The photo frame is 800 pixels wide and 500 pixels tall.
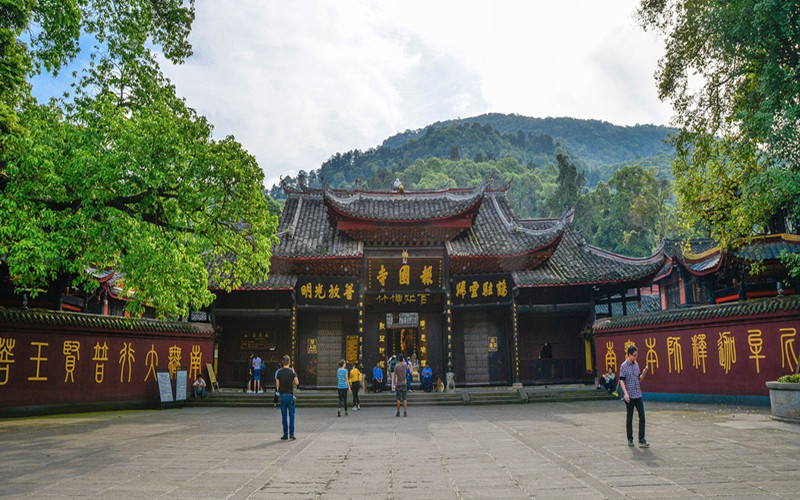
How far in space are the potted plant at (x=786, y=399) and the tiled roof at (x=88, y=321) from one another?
1476 cm

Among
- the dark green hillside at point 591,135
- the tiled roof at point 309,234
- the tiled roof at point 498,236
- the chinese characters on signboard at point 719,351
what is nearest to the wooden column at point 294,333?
the tiled roof at point 309,234

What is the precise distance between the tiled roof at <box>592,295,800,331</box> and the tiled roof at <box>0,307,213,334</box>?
13838mm

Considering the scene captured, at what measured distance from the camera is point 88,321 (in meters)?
13.6

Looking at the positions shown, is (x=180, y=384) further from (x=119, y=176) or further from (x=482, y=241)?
(x=482, y=241)

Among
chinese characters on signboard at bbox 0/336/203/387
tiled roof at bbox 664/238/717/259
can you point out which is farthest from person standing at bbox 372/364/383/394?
tiled roof at bbox 664/238/717/259

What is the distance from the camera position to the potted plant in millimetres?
9477

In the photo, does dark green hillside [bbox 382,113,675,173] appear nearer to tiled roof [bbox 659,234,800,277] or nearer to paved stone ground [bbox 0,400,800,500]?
tiled roof [bbox 659,234,800,277]

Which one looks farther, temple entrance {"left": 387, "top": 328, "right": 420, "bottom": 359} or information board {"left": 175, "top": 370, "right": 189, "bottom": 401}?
temple entrance {"left": 387, "top": 328, "right": 420, "bottom": 359}

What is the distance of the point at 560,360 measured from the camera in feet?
66.0

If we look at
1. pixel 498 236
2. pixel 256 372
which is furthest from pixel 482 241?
pixel 256 372

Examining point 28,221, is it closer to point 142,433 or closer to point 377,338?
point 142,433

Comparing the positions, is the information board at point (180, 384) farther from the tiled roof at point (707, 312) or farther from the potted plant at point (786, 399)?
the potted plant at point (786, 399)

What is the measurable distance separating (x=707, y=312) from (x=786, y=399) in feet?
15.7

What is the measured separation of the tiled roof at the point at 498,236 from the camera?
1895 centimetres
